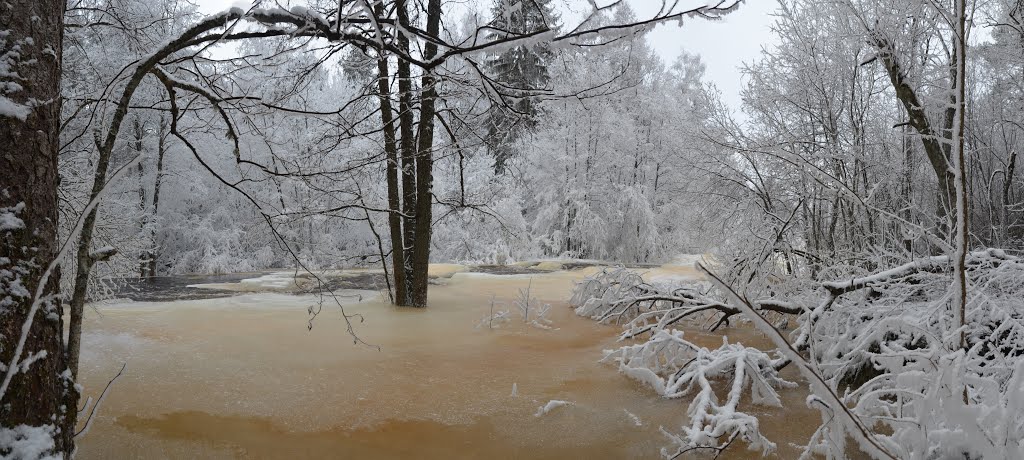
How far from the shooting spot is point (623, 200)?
60.3 ft

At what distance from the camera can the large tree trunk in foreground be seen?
155 cm

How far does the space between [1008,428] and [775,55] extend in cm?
894

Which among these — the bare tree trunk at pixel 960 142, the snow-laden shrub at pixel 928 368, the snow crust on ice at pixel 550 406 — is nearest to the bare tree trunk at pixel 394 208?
the snow crust on ice at pixel 550 406

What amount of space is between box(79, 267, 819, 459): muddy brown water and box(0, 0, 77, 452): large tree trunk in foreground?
100 cm

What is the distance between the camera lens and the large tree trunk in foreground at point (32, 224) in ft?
5.09

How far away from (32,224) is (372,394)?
207 cm

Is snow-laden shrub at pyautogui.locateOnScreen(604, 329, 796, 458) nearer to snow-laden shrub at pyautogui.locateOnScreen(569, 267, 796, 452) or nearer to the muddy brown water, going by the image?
snow-laden shrub at pyautogui.locateOnScreen(569, 267, 796, 452)

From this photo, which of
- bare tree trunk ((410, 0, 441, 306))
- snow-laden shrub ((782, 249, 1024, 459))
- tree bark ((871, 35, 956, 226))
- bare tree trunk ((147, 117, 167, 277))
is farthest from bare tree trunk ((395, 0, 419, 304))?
bare tree trunk ((147, 117, 167, 277))

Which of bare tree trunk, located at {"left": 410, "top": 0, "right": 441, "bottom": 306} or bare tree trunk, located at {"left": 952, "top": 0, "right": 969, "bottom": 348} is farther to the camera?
bare tree trunk, located at {"left": 410, "top": 0, "right": 441, "bottom": 306}

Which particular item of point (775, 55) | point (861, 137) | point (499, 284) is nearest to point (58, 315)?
point (499, 284)

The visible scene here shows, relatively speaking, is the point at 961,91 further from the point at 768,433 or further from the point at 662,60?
the point at 662,60

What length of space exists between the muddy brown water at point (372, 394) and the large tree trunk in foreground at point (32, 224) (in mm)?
995

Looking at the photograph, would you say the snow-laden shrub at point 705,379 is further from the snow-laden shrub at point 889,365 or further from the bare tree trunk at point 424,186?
the bare tree trunk at point 424,186

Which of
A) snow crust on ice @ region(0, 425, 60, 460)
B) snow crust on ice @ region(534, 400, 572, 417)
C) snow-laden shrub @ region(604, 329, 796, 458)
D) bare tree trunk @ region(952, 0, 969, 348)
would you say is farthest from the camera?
snow crust on ice @ region(534, 400, 572, 417)
